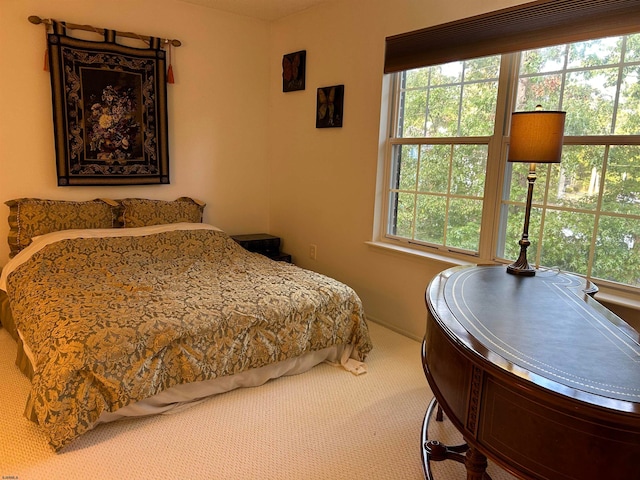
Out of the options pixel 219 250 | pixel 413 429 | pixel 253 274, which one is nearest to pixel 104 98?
pixel 219 250

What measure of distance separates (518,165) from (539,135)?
0.72m

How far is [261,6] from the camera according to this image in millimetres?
3709

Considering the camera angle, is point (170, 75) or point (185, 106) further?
point (185, 106)

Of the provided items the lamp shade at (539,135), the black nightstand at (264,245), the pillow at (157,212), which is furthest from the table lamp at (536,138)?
the pillow at (157,212)

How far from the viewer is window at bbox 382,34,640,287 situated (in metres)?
2.22

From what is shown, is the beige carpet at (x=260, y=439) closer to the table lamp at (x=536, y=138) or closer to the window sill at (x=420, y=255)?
the window sill at (x=420, y=255)

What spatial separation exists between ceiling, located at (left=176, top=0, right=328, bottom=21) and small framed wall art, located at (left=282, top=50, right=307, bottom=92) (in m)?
0.34

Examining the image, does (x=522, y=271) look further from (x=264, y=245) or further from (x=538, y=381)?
(x=264, y=245)

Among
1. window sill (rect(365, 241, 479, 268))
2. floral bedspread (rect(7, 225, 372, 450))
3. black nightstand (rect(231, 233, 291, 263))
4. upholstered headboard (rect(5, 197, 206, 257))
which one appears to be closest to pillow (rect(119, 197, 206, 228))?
upholstered headboard (rect(5, 197, 206, 257))

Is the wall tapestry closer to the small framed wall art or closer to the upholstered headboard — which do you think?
the upholstered headboard

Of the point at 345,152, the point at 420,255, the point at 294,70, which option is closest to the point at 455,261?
the point at 420,255

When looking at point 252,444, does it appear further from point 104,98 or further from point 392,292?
point 104,98

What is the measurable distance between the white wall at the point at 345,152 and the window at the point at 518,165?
201 millimetres

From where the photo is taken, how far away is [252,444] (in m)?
2.01
